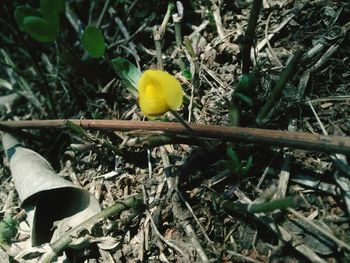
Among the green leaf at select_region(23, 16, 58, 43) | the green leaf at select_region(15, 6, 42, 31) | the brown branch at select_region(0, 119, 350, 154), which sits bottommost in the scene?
the brown branch at select_region(0, 119, 350, 154)

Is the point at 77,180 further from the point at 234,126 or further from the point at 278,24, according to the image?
the point at 278,24

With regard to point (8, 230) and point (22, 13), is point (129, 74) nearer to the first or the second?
point (22, 13)

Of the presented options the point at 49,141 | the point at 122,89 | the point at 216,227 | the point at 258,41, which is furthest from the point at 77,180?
the point at 258,41

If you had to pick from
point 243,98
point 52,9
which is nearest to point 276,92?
point 243,98

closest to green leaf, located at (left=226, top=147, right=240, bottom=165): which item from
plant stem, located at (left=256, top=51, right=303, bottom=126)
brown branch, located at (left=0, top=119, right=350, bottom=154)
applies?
brown branch, located at (left=0, top=119, right=350, bottom=154)

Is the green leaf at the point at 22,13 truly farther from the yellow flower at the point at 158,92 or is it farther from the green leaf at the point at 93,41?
the yellow flower at the point at 158,92

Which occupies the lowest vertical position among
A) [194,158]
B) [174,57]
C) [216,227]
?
[216,227]

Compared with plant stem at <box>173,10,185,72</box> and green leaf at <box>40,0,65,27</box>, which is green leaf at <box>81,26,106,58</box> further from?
plant stem at <box>173,10,185,72</box>
